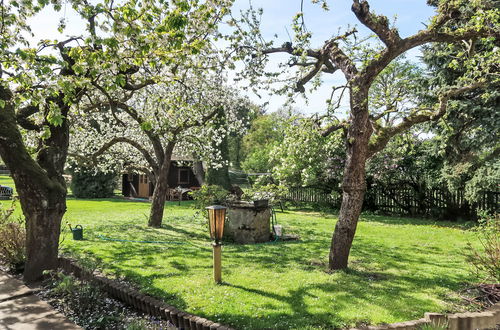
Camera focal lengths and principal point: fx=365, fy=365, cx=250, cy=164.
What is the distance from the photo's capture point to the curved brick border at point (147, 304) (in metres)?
4.04

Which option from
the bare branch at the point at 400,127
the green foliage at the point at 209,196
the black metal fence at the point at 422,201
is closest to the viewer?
the bare branch at the point at 400,127

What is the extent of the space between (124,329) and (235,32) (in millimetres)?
5524

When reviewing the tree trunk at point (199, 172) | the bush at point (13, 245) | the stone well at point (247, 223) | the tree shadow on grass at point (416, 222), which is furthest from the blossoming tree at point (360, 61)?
the tree trunk at point (199, 172)

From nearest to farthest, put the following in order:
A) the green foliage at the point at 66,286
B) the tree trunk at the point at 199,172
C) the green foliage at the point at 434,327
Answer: the green foliage at the point at 434,327 → the green foliage at the point at 66,286 → the tree trunk at the point at 199,172

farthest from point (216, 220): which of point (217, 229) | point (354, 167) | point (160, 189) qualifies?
point (160, 189)

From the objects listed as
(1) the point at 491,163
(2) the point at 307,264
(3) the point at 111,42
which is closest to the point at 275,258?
(2) the point at 307,264

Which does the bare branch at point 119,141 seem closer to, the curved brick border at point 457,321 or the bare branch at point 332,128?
the bare branch at point 332,128

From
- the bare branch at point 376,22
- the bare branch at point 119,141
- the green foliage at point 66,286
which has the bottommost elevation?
the green foliage at point 66,286

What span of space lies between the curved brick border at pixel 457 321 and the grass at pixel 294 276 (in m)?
0.26

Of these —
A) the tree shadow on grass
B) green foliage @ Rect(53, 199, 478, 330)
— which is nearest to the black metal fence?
the tree shadow on grass

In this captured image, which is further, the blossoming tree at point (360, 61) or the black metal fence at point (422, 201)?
the black metal fence at point (422, 201)

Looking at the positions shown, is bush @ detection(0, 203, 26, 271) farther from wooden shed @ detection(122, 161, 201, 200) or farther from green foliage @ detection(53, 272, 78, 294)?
wooden shed @ detection(122, 161, 201, 200)

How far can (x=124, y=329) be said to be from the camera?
4055 millimetres

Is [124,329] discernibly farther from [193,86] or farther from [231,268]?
[193,86]
